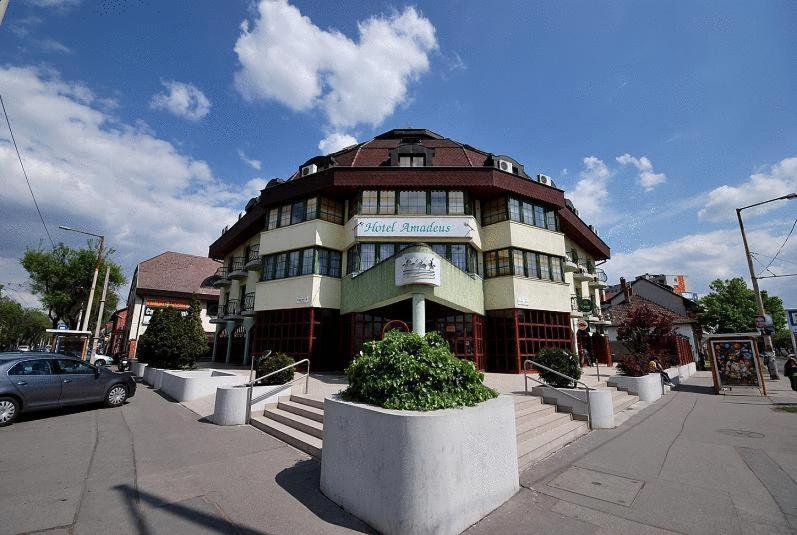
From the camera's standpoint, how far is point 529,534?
13.0ft

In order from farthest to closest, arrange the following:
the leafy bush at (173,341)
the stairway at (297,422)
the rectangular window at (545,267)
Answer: the rectangular window at (545,267)
the leafy bush at (173,341)
the stairway at (297,422)

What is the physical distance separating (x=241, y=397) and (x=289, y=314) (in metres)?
9.99

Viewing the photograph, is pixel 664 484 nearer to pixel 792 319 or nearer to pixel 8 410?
pixel 8 410

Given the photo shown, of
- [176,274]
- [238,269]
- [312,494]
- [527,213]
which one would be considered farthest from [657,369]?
[176,274]

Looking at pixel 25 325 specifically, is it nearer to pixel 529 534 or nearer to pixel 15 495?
pixel 15 495

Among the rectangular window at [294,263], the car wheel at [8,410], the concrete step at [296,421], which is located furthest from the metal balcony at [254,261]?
the concrete step at [296,421]

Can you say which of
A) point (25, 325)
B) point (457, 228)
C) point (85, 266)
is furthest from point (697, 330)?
point (25, 325)

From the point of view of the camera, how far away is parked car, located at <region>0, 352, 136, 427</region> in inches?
348

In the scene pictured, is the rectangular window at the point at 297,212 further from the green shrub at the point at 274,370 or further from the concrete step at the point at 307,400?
the concrete step at the point at 307,400

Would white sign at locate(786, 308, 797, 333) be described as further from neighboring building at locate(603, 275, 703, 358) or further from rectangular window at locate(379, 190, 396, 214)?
rectangular window at locate(379, 190, 396, 214)

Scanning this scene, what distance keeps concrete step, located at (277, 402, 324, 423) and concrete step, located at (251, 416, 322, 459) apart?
46 cm

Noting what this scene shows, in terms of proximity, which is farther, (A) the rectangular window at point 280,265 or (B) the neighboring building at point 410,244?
(A) the rectangular window at point 280,265

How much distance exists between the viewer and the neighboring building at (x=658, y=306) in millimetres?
32062

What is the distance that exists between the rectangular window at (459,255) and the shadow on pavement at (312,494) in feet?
42.6
